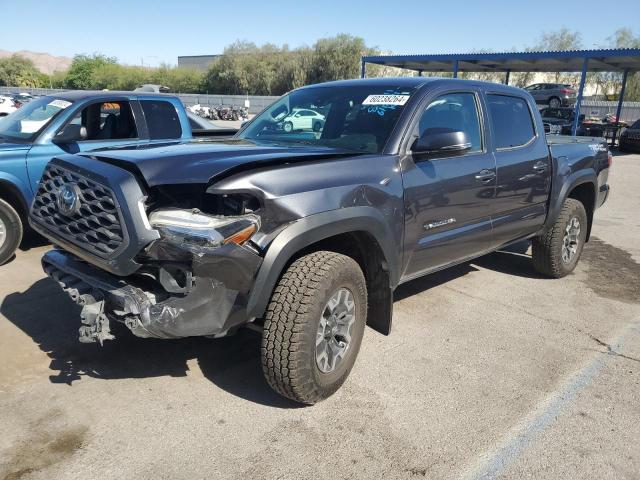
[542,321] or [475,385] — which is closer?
[475,385]

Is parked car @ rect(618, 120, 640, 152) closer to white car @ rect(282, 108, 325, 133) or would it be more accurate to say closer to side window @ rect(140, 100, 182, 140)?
side window @ rect(140, 100, 182, 140)

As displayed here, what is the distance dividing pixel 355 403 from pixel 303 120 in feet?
7.21

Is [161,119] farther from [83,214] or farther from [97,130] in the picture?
[83,214]

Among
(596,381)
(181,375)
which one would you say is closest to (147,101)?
(181,375)

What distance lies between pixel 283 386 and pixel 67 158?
181 cm

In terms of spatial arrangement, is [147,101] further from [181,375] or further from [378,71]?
[378,71]

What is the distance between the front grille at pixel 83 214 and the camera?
2.70 meters

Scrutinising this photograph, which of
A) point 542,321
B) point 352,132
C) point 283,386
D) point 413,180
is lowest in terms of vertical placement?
point 542,321

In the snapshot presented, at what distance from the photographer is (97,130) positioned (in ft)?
20.8

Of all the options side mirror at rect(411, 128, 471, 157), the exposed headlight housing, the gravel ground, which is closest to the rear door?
the gravel ground

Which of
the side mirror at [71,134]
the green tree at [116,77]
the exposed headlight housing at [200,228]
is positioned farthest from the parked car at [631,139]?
the green tree at [116,77]

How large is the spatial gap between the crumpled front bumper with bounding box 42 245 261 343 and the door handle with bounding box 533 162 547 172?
3236 millimetres

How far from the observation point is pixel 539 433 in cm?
292

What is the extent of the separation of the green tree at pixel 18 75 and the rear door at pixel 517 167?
84913mm
